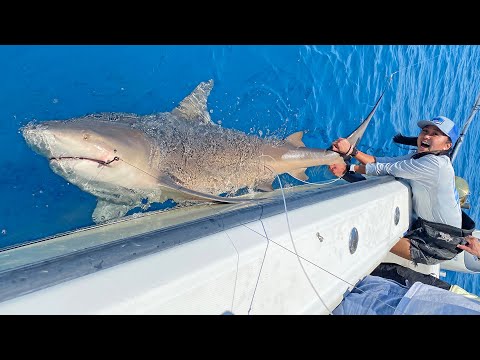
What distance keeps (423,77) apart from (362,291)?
720 cm

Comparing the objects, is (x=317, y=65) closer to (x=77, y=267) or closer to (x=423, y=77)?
(x=423, y=77)

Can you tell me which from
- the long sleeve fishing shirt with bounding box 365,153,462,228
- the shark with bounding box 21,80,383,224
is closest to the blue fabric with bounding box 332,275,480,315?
the shark with bounding box 21,80,383,224

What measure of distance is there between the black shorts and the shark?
3.57 feet

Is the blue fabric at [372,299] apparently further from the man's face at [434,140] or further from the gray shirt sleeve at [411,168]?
the man's face at [434,140]

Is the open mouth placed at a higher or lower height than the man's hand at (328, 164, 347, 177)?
higher

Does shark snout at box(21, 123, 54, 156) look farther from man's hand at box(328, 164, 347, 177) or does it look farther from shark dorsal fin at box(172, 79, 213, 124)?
man's hand at box(328, 164, 347, 177)

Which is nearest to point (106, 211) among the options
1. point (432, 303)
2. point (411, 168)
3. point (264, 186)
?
point (264, 186)

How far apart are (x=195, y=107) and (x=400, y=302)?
265 cm

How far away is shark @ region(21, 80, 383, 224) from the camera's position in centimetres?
251

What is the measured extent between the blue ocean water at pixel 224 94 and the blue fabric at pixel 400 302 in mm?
2328

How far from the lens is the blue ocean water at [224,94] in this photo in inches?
127

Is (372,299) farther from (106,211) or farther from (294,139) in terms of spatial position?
(294,139)

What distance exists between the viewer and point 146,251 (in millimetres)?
1372
